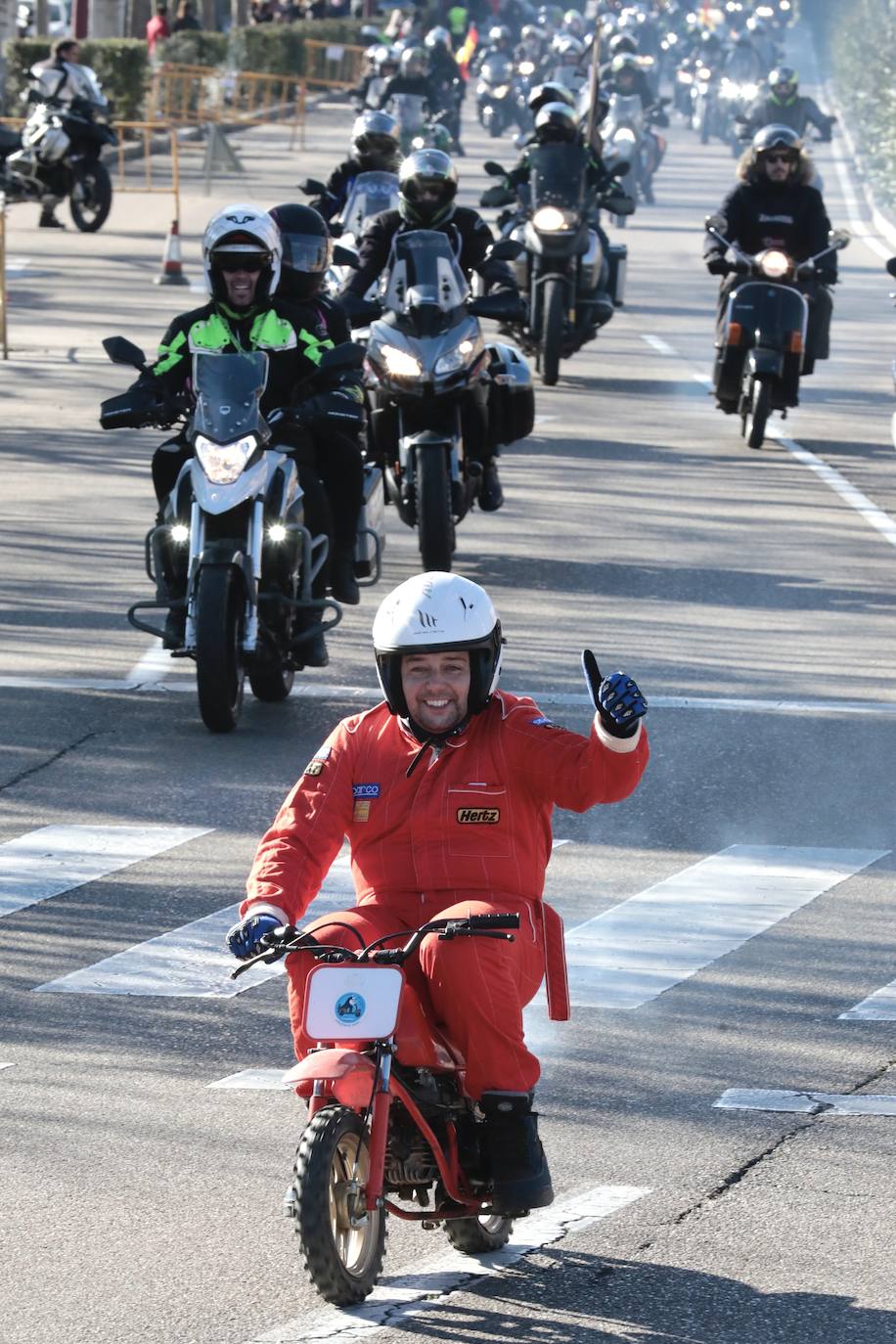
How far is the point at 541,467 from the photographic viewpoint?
64.0 ft

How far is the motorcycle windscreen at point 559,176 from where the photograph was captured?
2264 cm

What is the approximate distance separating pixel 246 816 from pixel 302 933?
14.6 feet

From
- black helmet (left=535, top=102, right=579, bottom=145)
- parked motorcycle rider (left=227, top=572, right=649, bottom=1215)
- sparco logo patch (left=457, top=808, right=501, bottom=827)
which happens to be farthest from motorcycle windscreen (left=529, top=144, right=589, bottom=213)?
sparco logo patch (left=457, top=808, right=501, bottom=827)

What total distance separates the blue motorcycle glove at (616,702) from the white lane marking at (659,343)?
21265 millimetres

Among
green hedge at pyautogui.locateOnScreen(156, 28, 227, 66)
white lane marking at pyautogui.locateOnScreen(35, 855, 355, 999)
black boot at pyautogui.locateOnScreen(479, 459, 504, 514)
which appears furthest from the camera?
green hedge at pyautogui.locateOnScreen(156, 28, 227, 66)

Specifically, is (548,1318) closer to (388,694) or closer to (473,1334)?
(473,1334)

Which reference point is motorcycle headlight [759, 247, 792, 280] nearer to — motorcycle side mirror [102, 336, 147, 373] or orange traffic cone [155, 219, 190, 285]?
motorcycle side mirror [102, 336, 147, 373]

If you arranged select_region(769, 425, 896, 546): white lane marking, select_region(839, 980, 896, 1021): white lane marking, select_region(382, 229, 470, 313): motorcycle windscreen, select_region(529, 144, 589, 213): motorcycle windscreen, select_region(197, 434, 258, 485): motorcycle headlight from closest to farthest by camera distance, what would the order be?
select_region(839, 980, 896, 1021): white lane marking, select_region(197, 434, 258, 485): motorcycle headlight, select_region(382, 229, 470, 313): motorcycle windscreen, select_region(769, 425, 896, 546): white lane marking, select_region(529, 144, 589, 213): motorcycle windscreen

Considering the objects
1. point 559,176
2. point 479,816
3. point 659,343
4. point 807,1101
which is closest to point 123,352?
point 807,1101

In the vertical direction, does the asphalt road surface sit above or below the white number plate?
below

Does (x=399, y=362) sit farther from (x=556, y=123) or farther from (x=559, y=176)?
(x=556, y=123)

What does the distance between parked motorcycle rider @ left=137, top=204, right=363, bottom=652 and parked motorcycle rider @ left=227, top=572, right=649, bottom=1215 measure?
17.6ft

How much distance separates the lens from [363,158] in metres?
20.4

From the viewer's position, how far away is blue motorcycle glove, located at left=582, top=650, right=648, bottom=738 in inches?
234
